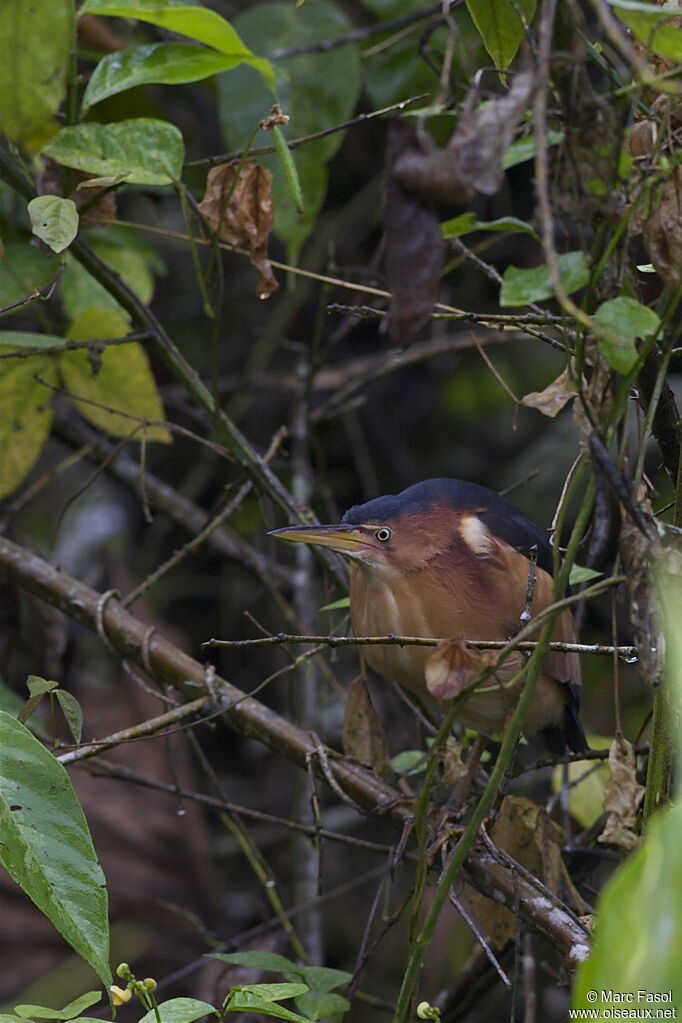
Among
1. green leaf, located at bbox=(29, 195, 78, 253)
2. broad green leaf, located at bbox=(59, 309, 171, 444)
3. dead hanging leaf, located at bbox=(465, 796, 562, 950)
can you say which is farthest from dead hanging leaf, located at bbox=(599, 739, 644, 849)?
broad green leaf, located at bbox=(59, 309, 171, 444)

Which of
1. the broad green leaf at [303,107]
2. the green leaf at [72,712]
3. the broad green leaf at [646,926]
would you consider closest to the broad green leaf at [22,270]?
the broad green leaf at [303,107]

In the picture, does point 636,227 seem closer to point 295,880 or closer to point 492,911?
point 492,911

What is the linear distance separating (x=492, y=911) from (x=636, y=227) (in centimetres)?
101

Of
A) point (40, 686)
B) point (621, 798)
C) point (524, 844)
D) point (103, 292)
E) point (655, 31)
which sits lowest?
point (524, 844)

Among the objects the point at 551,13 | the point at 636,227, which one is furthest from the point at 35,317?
the point at 551,13

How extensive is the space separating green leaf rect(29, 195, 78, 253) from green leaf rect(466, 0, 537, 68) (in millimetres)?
530

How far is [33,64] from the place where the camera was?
1480mm

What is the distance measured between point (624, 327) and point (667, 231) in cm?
25

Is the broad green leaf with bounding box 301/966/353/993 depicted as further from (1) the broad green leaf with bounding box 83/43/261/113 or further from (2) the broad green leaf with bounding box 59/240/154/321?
(2) the broad green leaf with bounding box 59/240/154/321

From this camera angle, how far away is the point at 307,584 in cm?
251

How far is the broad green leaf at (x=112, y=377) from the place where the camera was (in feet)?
6.57

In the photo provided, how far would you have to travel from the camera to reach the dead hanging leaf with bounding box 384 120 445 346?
910 mm

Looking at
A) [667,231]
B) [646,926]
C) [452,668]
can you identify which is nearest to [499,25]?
[667,231]

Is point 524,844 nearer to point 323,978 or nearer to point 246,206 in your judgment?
point 323,978
